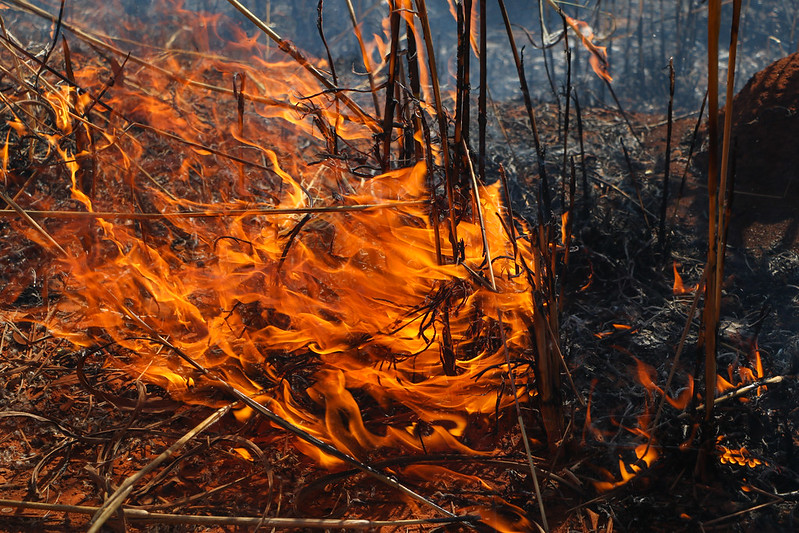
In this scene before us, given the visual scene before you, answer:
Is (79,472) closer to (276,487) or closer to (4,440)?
(4,440)

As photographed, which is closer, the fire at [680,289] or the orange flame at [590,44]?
the orange flame at [590,44]

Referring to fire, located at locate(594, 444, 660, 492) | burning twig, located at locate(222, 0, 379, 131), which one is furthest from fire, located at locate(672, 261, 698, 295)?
burning twig, located at locate(222, 0, 379, 131)

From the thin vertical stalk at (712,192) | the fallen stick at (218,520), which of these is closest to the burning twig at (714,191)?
the thin vertical stalk at (712,192)

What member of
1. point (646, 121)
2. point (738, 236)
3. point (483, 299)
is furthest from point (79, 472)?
point (646, 121)

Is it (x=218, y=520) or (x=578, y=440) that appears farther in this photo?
(x=578, y=440)

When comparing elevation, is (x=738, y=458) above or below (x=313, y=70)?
below

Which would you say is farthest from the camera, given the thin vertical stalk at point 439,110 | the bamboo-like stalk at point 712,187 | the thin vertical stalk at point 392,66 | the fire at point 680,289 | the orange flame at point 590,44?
the fire at point 680,289

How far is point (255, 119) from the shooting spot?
510cm

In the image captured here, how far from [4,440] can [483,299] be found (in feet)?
5.74

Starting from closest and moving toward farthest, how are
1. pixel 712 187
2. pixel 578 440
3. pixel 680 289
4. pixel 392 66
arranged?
pixel 712 187, pixel 392 66, pixel 578 440, pixel 680 289

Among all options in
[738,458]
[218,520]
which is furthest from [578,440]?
[218,520]

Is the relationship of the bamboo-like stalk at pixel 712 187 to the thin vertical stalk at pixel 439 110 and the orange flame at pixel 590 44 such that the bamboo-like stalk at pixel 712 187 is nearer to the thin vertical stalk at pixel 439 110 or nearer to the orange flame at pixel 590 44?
the orange flame at pixel 590 44

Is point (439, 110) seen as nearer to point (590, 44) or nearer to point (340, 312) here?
point (590, 44)

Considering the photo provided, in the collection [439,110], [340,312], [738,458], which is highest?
[439,110]
